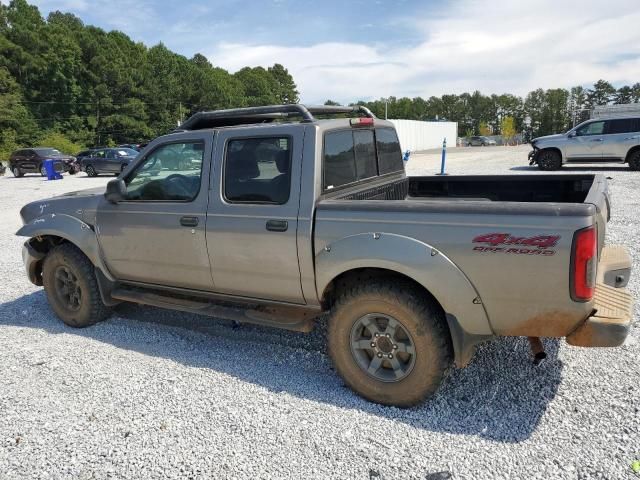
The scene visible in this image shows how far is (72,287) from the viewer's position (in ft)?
15.8

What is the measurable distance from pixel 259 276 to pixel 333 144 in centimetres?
113

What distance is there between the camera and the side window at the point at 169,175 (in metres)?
3.95

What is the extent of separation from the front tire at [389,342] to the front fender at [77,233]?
244cm

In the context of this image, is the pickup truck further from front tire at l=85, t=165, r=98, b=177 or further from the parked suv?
front tire at l=85, t=165, r=98, b=177

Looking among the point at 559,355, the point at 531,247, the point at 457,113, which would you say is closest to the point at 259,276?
the point at 531,247

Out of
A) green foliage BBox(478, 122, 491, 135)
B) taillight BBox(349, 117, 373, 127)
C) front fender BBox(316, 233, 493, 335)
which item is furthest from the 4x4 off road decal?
green foliage BBox(478, 122, 491, 135)

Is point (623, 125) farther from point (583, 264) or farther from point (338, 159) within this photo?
point (583, 264)

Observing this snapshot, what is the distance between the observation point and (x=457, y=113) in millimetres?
129875

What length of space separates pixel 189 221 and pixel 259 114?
40.0 inches

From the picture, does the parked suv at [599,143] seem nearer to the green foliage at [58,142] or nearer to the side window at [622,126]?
the side window at [622,126]

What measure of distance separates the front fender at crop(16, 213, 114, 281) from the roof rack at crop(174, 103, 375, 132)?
1.30 m

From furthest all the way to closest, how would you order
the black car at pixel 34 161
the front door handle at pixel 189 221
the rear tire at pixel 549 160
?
1. the black car at pixel 34 161
2. the rear tire at pixel 549 160
3. the front door handle at pixel 189 221

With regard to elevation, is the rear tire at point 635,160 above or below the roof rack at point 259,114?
below

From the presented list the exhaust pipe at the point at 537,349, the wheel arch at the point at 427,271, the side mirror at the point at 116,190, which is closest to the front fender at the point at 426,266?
the wheel arch at the point at 427,271
